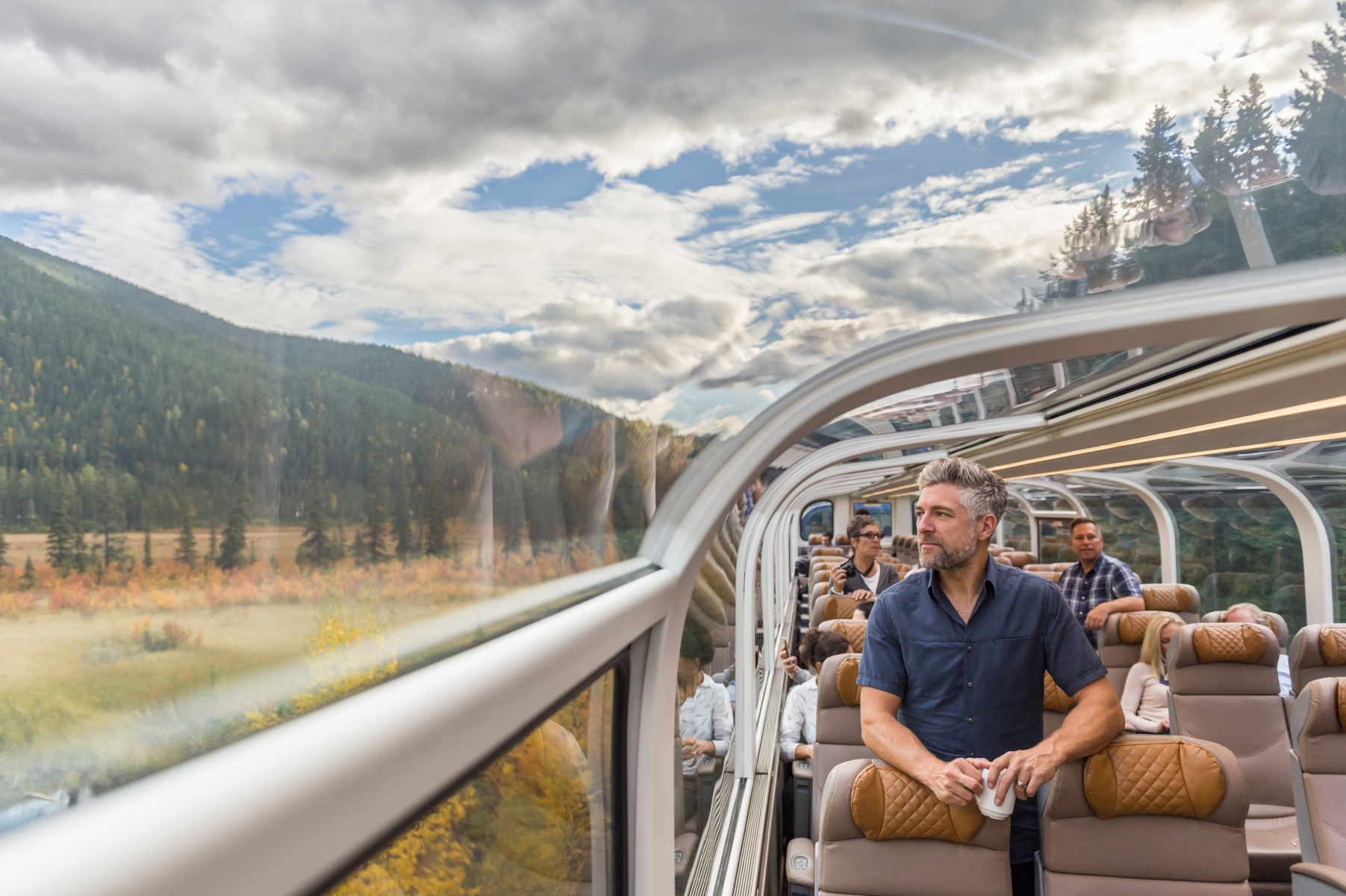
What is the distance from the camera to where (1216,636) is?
4.46m

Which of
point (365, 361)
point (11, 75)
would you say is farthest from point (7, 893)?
point (365, 361)

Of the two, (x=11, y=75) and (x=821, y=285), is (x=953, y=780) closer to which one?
(x=821, y=285)

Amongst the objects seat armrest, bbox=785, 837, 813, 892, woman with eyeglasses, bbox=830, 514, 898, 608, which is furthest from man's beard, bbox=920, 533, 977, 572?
woman with eyeglasses, bbox=830, 514, 898, 608

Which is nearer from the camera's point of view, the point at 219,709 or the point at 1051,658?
the point at 219,709

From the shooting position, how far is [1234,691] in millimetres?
4438

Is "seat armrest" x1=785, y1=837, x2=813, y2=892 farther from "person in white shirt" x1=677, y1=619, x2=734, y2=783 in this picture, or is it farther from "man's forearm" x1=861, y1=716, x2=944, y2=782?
"man's forearm" x1=861, y1=716, x2=944, y2=782

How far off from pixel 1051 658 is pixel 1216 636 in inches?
106

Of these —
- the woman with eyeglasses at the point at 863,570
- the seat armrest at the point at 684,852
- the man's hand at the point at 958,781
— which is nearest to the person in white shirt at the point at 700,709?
the seat armrest at the point at 684,852

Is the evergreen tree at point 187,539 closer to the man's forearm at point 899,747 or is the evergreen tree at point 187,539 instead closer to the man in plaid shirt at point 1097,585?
the man's forearm at point 899,747

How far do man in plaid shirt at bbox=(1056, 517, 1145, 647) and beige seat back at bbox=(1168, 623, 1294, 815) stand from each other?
113 cm

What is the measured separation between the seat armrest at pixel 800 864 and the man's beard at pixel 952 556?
198 centimetres

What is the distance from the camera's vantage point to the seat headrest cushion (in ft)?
18.3

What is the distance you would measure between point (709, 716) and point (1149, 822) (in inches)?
82.9

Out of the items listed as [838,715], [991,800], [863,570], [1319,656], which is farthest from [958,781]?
[863,570]
